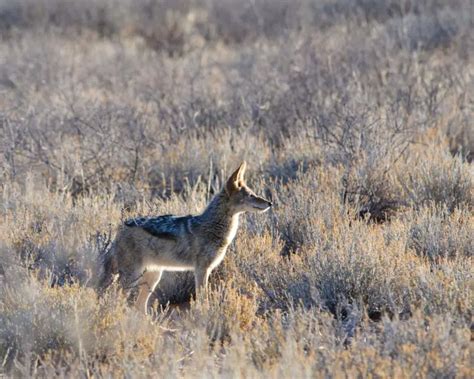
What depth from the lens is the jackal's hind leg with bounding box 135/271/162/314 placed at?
23.6 ft

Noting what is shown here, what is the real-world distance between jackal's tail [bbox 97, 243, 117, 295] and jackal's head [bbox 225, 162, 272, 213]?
103 cm

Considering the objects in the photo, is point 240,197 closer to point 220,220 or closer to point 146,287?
point 220,220

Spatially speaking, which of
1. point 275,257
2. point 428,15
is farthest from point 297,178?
point 428,15

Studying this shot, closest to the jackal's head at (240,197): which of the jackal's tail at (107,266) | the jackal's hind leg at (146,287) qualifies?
the jackal's hind leg at (146,287)

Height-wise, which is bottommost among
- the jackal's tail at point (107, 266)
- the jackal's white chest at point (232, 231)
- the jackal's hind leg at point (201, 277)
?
the jackal's hind leg at point (201, 277)

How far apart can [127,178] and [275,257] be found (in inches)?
156

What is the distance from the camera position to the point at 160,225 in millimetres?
7078

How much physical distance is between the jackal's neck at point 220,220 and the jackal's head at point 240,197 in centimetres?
6

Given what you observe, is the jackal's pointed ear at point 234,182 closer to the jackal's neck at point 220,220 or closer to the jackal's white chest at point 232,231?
the jackal's neck at point 220,220

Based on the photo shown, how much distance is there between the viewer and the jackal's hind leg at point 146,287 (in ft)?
23.6

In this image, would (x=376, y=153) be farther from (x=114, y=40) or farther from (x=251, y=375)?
(x=114, y=40)

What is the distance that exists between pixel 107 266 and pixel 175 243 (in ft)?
1.84

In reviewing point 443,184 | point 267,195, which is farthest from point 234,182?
point 443,184

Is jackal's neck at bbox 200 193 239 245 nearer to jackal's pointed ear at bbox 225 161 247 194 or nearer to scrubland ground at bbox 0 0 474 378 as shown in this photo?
jackal's pointed ear at bbox 225 161 247 194
